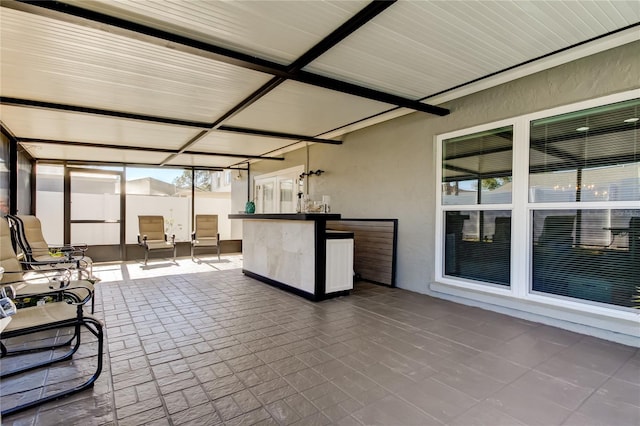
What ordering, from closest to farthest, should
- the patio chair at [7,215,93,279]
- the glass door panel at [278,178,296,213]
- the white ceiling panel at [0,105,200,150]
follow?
the patio chair at [7,215,93,279]
the white ceiling panel at [0,105,200,150]
the glass door panel at [278,178,296,213]

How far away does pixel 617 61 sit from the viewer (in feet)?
9.12

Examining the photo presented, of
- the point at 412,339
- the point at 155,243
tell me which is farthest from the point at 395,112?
the point at 155,243

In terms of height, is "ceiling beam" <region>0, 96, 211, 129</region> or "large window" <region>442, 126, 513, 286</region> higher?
"ceiling beam" <region>0, 96, 211, 129</region>

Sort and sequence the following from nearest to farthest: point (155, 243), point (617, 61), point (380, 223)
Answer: point (617, 61), point (380, 223), point (155, 243)

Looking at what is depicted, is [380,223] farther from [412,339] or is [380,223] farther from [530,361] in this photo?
[530,361]

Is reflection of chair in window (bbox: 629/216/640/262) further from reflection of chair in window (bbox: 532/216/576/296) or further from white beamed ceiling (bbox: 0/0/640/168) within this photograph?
white beamed ceiling (bbox: 0/0/640/168)

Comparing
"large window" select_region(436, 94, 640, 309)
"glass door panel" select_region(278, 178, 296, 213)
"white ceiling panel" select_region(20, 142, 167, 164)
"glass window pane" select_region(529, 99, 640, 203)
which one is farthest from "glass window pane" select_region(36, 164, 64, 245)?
"glass window pane" select_region(529, 99, 640, 203)

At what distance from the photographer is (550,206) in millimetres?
3215

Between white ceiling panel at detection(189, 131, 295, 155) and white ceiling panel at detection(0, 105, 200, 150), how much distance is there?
1.14 ft

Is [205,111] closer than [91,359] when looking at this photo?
No

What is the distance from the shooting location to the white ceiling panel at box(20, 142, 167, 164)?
19.9 feet

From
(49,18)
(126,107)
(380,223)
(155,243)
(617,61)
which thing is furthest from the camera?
(155,243)

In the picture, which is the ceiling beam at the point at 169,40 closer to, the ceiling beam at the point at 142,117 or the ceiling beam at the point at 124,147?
the ceiling beam at the point at 142,117

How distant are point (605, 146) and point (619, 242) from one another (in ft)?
2.87
